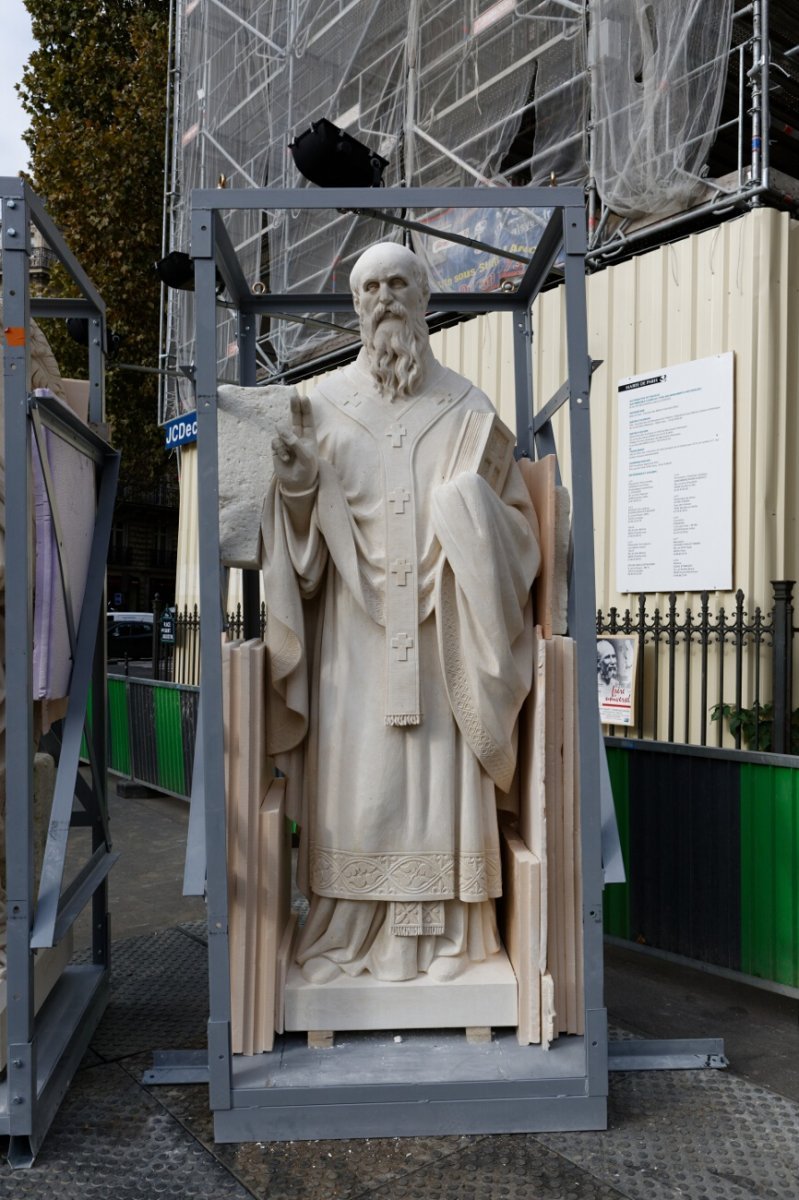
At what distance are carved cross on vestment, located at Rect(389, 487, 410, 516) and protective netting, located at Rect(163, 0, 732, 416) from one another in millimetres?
1289

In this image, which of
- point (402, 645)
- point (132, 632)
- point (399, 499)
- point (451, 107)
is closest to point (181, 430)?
point (451, 107)

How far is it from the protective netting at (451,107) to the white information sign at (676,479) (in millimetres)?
1243

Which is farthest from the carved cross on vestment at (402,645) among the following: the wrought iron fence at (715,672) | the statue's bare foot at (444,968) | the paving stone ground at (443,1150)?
the wrought iron fence at (715,672)

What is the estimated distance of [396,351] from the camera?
3.04 meters

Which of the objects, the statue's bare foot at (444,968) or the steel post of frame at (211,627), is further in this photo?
the statue's bare foot at (444,968)

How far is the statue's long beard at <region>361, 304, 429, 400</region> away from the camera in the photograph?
302cm

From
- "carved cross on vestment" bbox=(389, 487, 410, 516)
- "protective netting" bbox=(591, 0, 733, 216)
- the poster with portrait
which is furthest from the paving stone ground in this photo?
"protective netting" bbox=(591, 0, 733, 216)

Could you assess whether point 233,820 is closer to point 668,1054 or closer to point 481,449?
point 481,449

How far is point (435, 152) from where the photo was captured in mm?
7836

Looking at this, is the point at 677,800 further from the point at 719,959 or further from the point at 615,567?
the point at 615,567

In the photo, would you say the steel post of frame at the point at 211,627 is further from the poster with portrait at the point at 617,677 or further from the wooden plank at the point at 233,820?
the poster with portrait at the point at 617,677

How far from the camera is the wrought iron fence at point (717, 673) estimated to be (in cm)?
440

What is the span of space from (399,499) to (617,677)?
10.8 ft

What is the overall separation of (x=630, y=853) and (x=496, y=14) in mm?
6474
